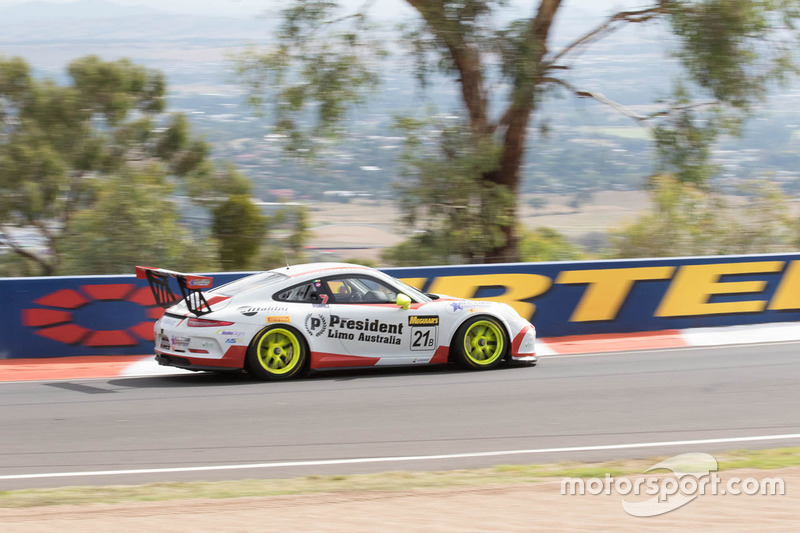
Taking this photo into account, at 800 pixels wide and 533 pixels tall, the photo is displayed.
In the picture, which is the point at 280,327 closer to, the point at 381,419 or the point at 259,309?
the point at 259,309

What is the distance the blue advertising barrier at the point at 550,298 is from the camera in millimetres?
12812

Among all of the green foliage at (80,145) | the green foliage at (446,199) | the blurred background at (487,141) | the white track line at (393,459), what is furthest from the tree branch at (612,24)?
the white track line at (393,459)

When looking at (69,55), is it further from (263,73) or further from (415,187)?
(415,187)

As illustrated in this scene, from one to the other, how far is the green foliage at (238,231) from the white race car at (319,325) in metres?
12.0

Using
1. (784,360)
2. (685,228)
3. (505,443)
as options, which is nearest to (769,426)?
(505,443)

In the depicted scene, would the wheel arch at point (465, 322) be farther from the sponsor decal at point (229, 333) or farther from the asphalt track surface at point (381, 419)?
the sponsor decal at point (229, 333)

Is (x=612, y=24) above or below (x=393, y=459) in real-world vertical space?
above

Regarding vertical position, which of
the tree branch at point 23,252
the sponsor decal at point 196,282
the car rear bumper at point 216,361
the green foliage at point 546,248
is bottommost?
the car rear bumper at point 216,361

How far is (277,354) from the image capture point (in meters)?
10.6

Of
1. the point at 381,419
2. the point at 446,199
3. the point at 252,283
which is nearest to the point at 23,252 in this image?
the point at 446,199

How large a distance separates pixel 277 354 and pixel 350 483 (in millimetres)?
4508

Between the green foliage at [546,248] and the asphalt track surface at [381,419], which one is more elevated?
the green foliage at [546,248]

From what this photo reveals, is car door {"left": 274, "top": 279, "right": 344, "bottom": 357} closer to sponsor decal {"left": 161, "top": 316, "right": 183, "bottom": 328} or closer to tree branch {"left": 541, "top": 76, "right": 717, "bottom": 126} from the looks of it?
sponsor decal {"left": 161, "top": 316, "right": 183, "bottom": 328}

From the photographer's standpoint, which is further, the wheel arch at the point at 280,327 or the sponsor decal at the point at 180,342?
the wheel arch at the point at 280,327
